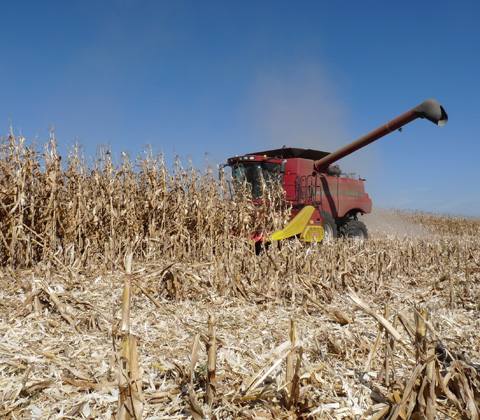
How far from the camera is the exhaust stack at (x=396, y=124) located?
27.3 feet

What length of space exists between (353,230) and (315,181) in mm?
1930

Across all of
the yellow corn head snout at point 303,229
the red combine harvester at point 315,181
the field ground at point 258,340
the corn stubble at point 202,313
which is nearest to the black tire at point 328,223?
the red combine harvester at point 315,181

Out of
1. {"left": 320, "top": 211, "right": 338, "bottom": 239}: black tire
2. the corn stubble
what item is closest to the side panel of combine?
{"left": 320, "top": 211, "right": 338, "bottom": 239}: black tire

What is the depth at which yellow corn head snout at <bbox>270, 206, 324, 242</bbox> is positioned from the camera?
7.14m

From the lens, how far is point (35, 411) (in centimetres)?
199

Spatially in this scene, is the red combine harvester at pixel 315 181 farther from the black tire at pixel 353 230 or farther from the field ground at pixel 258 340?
the field ground at pixel 258 340

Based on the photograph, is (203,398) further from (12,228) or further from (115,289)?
(12,228)

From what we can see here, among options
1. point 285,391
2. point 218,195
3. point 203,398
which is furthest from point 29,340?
point 218,195

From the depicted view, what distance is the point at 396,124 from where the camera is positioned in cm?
901

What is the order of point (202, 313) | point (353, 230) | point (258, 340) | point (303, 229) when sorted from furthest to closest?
point (353, 230)
point (303, 229)
point (202, 313)
point (258, 340)

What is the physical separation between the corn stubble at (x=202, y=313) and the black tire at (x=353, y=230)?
3167 mm

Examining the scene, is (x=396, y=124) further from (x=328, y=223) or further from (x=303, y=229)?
(x=303, y=229)

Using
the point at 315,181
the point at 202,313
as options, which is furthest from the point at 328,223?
the point at 202,313

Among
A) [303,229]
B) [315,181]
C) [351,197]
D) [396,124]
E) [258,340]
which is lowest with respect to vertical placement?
[258,340]
